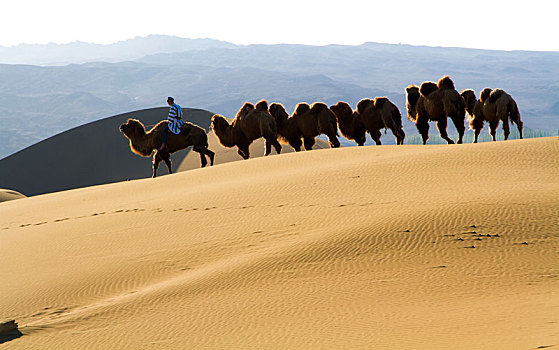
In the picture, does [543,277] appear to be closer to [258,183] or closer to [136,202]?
[258,183]

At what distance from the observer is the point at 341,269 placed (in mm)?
6586

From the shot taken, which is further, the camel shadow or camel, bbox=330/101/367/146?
camel, bbox=330/101/367/146

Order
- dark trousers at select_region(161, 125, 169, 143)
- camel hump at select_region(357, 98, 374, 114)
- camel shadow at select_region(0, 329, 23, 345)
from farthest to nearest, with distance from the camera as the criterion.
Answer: camel hump at select_region(357, 98, 374, 114) → dark trousers at select_region(161, 125, 169, 143) → camel shadow at select_region(0, 329, 23, 345)

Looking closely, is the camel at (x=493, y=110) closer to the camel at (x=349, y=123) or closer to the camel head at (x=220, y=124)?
the camel at (x=349, y=123)

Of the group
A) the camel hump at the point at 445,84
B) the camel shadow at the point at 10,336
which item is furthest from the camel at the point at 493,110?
the camel shadow at the point at 10,336

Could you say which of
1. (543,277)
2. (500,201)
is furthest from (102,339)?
(500,201)

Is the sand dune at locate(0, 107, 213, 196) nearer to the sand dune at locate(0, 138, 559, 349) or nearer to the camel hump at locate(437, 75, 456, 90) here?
the camel hump at locate(437, 75, 456, 90)

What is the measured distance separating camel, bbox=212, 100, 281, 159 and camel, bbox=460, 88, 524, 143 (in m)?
6.08

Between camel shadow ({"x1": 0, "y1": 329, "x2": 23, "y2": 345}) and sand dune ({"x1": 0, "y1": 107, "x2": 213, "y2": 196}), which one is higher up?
camel shadow ({"x1": 0, "y1": 329, "x2": 23, "y2": 345})

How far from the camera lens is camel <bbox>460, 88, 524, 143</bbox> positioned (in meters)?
20.0

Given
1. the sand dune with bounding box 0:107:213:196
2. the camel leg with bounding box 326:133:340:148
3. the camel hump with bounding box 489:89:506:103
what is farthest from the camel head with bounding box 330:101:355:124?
the sand dune with bounding box 0:107:213:196

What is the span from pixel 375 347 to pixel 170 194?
25.9 ft

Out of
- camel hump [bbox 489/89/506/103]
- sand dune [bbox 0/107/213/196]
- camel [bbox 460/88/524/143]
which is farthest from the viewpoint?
sand dune [bbox 0/107/213/196]

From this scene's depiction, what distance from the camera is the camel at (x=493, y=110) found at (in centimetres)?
1998
